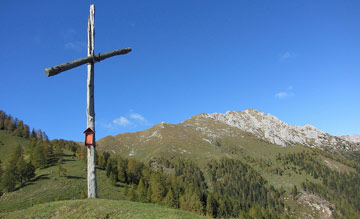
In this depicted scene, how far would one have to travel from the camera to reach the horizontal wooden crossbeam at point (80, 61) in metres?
12.5

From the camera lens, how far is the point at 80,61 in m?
14.4

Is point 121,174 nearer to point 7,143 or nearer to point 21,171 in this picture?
point 21,171

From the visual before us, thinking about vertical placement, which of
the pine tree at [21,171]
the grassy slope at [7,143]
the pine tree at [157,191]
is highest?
the grassy slope at [7,143]

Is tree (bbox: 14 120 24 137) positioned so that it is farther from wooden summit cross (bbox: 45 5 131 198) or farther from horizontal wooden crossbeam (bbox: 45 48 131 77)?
horizontal wooden crossbeam (bbox: 45 48 131 77)

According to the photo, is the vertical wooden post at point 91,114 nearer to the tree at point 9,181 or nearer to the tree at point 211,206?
the tree at point 9,181

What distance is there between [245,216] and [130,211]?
118364 mm

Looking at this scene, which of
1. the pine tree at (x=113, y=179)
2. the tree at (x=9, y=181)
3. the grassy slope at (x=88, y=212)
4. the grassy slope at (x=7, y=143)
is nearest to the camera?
the grassy slope at (x=88, y=212)

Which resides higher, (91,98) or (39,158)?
(39,158)

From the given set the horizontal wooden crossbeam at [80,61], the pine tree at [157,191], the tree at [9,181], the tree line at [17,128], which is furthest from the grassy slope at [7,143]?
the horizontal wooden crossbeam at [80,61]

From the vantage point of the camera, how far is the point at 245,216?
11588 cm

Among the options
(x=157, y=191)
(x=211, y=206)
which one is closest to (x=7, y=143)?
(x=157, y=191)

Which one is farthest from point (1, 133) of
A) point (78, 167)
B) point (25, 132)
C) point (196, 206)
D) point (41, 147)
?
point (196, 206)

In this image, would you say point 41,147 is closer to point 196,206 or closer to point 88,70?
point 196,206

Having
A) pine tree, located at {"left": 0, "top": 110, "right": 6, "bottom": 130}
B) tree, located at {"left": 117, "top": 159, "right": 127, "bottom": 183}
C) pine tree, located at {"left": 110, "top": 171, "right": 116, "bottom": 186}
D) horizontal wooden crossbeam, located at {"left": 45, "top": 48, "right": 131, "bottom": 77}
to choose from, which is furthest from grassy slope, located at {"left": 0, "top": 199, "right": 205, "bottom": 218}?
pine tree, located at {"left": 0, "top": 110, "right": 6, "bottom": 130}
